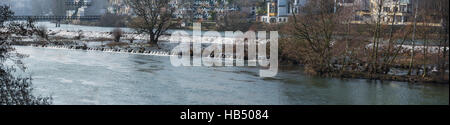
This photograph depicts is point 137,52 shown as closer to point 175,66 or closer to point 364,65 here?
point 175,66

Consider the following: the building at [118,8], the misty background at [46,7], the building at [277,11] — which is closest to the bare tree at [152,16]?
the building at [277,11]

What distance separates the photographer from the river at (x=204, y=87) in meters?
9.20

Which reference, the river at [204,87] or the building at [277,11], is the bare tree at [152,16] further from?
the river at [204,87]

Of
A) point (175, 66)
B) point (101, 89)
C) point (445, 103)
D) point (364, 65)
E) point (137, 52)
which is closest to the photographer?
point (445, 103)

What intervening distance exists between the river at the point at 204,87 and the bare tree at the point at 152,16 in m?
6.67

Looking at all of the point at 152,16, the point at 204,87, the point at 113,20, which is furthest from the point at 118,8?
the point at 204,87

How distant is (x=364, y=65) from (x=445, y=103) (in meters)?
3.18

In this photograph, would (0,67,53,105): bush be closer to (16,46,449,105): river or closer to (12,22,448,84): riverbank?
(16,46,449,105): river

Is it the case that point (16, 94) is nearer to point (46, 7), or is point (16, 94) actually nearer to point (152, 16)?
point (152, 16)

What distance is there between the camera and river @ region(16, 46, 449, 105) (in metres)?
9.20

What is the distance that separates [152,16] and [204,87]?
1074 cm

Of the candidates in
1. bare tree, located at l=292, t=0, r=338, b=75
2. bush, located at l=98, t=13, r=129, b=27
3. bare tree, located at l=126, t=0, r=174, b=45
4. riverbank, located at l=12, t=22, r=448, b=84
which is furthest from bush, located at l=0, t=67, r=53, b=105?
bush, located at l=98, t=13, r=129, b=27
